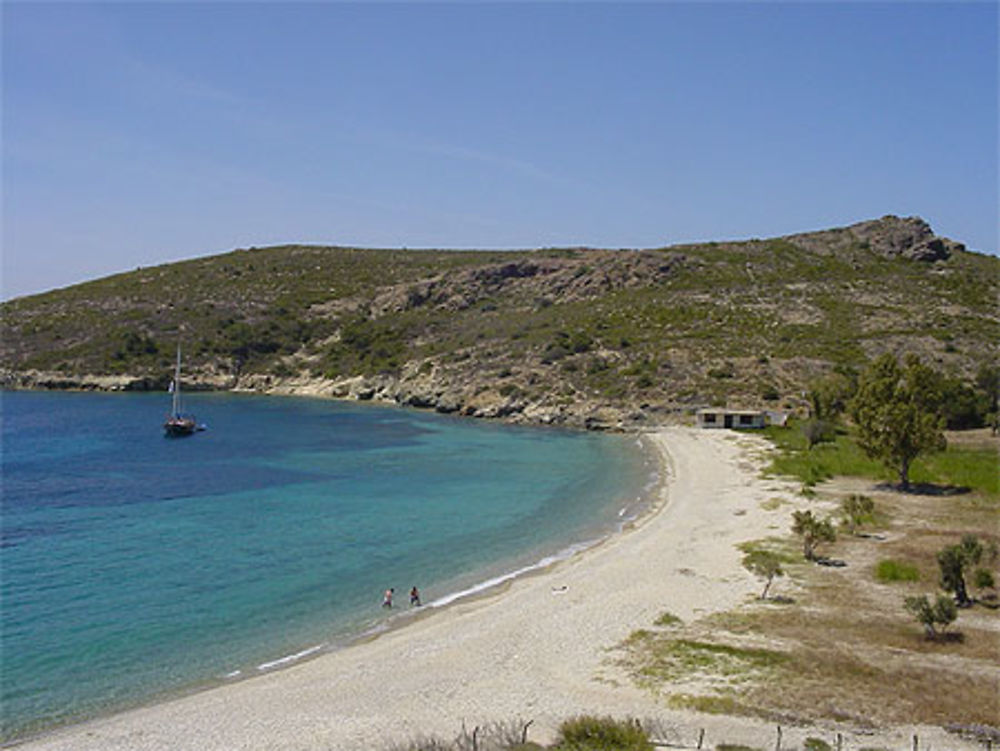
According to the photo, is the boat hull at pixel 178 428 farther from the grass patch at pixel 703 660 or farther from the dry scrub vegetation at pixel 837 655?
the grass patch at pixel 703 660

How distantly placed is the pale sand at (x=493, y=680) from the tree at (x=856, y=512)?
205 inches

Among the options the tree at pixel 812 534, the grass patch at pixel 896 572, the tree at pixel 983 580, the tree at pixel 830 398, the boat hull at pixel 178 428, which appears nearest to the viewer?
the tree at pixel 983 580

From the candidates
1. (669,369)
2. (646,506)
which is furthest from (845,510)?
(669,369)

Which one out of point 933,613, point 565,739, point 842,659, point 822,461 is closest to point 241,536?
point 565,739

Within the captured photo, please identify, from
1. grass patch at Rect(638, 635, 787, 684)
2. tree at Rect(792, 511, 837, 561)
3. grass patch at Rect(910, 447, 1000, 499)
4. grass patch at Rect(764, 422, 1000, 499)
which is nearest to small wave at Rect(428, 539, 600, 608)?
grass patch at Rect(638, 635, 787, 684)

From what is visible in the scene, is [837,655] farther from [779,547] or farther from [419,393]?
[419,393]

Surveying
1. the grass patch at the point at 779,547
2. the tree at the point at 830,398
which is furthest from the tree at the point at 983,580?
the tree at the point at 830,398

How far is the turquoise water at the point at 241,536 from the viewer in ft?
71.7

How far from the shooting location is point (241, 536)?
35.3 meters

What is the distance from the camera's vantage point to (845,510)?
110ft

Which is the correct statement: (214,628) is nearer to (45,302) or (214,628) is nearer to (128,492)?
(128,492)

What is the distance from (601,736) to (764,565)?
12.3 metres

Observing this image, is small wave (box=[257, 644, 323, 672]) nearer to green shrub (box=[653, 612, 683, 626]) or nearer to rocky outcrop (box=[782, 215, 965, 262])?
green shrub (box=[653, 612, 683, 626])

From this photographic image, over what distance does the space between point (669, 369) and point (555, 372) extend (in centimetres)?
1241
